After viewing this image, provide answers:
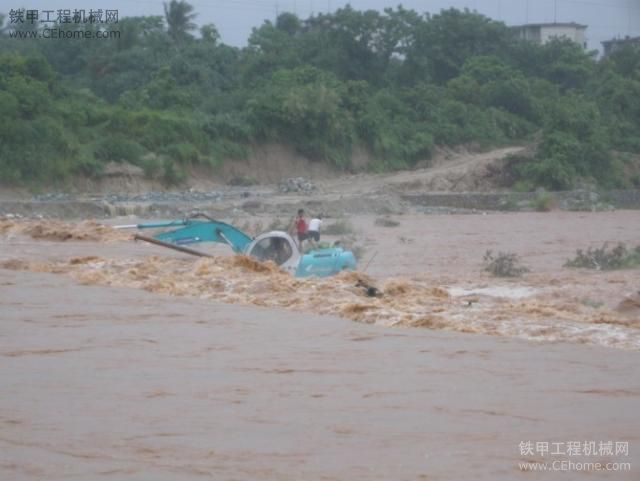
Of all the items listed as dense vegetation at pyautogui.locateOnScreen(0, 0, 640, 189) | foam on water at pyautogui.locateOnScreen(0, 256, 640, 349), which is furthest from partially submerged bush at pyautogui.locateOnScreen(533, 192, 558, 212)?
foam on water at pyautogui.locateOnScreen(0, 256, 640, 349)

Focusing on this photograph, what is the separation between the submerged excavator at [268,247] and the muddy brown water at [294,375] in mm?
507

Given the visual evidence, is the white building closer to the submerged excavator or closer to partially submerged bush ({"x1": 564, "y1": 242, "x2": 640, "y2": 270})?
partially submerged bush ({"x1": 564, "y1": 242, "x2": 640, "y2": 270})

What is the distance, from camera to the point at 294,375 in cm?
1216

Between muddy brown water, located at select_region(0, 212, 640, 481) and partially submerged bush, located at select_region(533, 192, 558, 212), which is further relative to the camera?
partially submerged bush, located at select_region(533, 192, 558, 212)

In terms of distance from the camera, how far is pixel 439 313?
56.4ft

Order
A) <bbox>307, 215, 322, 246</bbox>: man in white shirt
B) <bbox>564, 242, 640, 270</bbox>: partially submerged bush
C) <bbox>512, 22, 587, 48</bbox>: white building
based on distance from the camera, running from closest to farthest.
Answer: <bbox>307, 215, 322, 246</bbox>: man in white shirt < <bbox>564, 242, 640, 270</bbox>: partially submerged bush < <bbox>512, 22, 587, 48</bbox>: white building

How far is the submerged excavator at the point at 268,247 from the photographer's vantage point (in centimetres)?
2022

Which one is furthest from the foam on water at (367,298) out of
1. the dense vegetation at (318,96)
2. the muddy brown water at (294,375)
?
the dense vegetation at (318,96)

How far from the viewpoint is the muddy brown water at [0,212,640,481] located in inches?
340

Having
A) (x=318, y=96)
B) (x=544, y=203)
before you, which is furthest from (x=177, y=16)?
(x=544, y=203)

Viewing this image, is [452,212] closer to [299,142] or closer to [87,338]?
[299,142]

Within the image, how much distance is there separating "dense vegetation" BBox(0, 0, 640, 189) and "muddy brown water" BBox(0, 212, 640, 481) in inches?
1165

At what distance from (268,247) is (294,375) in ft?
28.6

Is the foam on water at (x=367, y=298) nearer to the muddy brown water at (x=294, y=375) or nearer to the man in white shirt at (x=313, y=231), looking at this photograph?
the muddy brown water at (x=294, y=375)
